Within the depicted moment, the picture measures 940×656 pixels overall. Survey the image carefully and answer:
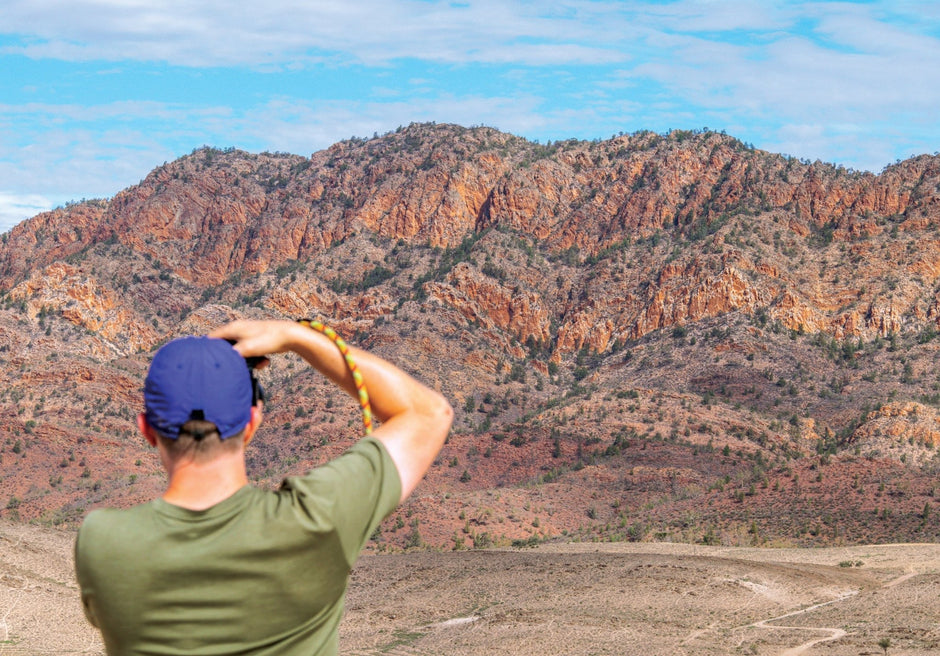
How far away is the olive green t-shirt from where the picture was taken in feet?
7.94

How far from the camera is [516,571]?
28609 mm

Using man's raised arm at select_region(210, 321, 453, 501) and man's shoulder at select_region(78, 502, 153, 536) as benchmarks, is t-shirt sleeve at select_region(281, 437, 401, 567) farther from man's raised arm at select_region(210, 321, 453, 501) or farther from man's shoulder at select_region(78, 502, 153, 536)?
man's shoulder at select_region(78, 502, 153, 536)

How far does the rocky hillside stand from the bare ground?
10.8 metres

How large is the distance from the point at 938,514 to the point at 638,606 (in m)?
19.6

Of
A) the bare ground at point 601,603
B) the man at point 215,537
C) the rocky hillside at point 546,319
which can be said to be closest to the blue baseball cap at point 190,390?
the man at point 215,537

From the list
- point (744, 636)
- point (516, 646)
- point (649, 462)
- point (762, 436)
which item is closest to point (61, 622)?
point (516, 646)

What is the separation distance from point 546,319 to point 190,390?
272 ft

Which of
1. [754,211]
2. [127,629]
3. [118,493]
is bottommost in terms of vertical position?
[118,493]

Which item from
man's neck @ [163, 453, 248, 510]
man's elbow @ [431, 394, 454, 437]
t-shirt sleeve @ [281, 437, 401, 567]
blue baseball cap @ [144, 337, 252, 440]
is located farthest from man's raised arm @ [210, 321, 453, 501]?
man's neck @ [163, 453, 248, 510]

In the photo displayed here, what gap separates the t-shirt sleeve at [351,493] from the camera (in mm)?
2445

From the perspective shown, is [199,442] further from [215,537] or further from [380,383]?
[380,383]

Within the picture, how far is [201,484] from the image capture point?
98.6 inches

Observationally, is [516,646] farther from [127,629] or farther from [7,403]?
[7,403]

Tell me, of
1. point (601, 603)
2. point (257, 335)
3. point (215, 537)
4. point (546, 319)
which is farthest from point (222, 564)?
point (546, 319)
